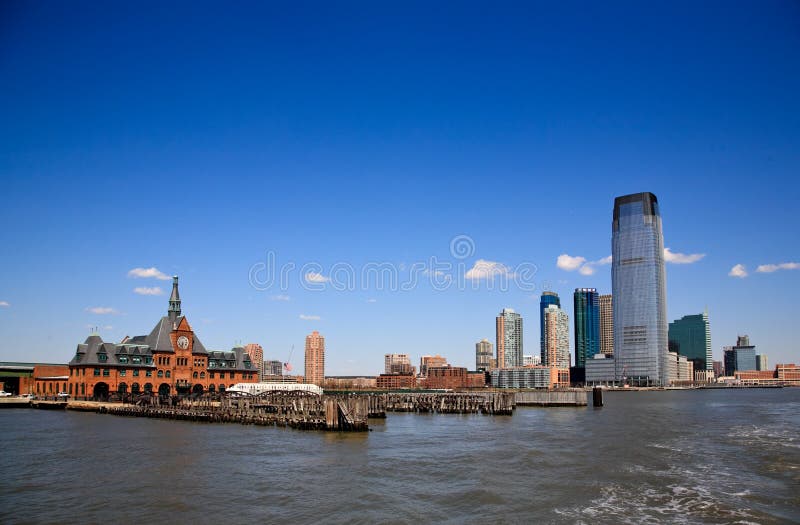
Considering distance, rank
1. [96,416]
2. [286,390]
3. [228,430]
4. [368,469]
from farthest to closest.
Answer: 1. [286,390]
2. [96,416]
3. [228,430]
4. [368,469]

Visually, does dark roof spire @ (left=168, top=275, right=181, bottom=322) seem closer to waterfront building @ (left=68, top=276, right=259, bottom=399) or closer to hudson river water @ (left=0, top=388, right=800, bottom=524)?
waterfront building @ (left=68, top=276, right=259, bottom=399)

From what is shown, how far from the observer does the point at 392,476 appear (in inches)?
1672

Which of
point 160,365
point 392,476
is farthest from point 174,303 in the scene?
point 392,476

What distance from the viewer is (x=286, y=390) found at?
4754 inches

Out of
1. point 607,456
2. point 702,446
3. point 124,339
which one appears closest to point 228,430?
point 607,456

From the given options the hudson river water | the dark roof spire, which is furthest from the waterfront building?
the hudson river water

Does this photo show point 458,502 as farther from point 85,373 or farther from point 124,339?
point 124,339

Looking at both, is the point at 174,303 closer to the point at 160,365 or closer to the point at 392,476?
the point at 160,365

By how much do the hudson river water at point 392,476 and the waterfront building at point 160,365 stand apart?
141 ft

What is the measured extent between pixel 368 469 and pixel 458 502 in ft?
37.3

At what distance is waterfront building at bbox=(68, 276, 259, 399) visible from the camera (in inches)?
4414

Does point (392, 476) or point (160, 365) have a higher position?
point (160, 365)

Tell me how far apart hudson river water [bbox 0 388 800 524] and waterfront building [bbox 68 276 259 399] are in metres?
43.0

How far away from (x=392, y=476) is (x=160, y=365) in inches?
3549
